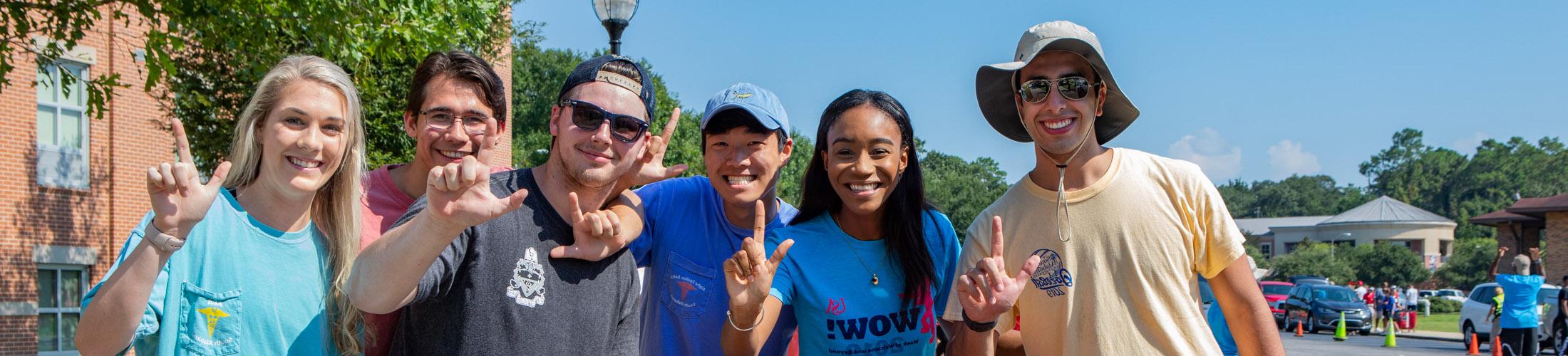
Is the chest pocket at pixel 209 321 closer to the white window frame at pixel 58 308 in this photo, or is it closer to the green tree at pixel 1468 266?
the white window frame at pixel 58 308

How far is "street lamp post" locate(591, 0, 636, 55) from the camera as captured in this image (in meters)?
8.16

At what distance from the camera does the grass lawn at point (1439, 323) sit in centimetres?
3044

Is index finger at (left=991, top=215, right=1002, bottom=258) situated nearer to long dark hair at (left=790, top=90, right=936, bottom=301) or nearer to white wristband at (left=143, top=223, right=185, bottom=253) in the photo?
long dark hair at (left=790, top=90, right=936, bottom=301)

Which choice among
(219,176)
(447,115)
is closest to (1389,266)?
(447,115)

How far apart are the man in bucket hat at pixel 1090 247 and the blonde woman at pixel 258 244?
1.86m

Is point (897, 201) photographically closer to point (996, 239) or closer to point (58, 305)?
point (996, 239)

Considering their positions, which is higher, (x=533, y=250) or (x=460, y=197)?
(x=460, y=197)

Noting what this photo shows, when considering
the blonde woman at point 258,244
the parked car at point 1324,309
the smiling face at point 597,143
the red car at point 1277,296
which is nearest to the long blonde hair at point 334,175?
the blonde woman at point 258,244

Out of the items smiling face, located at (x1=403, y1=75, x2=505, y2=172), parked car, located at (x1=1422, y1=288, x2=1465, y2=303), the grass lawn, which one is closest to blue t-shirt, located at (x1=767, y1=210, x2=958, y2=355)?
smiling face, located at (x1=403, y1=75, x2=505, y2=172)

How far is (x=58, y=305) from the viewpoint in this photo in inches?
603

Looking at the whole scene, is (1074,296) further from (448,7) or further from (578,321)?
(448,7)

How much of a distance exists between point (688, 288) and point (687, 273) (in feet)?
0.18

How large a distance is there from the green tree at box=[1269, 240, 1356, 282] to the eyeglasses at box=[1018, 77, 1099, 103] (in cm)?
5961

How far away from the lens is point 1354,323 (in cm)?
2723
